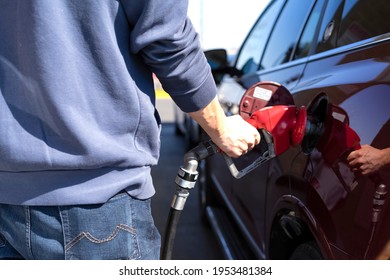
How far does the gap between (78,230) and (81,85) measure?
378 millimetres

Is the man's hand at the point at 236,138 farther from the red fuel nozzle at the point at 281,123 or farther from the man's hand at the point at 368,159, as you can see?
the man's hand at the point at 368,159

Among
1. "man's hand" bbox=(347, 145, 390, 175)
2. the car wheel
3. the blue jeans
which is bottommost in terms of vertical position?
the car wheel

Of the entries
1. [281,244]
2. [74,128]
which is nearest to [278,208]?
[281,244]

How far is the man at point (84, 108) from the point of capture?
125cm

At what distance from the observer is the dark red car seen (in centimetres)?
139

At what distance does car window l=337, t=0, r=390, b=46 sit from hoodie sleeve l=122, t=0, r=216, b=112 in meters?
0.66

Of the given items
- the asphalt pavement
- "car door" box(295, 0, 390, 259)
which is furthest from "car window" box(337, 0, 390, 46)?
the asphalt pavement

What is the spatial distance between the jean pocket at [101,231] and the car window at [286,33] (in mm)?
1558

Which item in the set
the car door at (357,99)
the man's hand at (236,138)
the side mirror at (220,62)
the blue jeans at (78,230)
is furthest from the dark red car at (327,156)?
the side mirror at (220,62)

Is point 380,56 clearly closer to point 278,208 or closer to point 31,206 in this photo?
point 278,208

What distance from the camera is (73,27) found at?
1.25 m

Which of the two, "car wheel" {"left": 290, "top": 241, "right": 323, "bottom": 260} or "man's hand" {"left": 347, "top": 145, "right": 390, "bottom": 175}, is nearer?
"man's hand" {"left": 347, "top": 145, "right": 390, "bottom": 175}

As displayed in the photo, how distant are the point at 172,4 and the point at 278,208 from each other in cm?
105

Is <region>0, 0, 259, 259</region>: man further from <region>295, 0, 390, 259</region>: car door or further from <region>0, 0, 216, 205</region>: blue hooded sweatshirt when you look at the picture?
<region>295, 0, 390, 259</region>: car door
